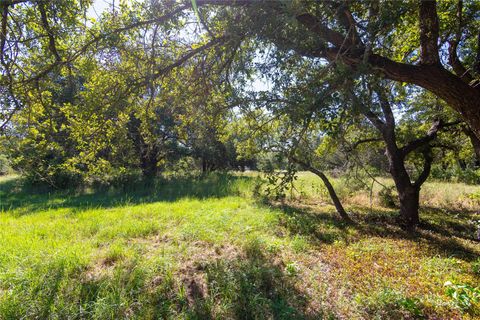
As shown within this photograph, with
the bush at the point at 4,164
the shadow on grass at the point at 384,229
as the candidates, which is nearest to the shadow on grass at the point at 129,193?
the bush at the point at 4,164

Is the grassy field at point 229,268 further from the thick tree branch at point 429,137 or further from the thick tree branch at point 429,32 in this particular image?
the thick tree branch at point 429,32

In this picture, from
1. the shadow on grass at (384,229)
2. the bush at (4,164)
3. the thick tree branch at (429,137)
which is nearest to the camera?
the shadow on grass at (384,229)

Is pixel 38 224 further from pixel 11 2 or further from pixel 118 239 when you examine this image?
pixel 11 2

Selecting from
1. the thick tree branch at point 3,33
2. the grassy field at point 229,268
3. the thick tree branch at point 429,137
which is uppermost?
the thick tree branch at point 3,33

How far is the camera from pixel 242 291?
2639 millimetres

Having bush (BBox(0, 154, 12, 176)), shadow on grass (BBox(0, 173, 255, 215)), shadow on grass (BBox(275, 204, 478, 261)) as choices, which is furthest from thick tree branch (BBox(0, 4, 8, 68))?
shadow on grass (BBox(0, 173, 255, 215))

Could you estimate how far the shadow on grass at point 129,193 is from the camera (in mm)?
8211

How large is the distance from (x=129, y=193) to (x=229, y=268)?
8349 mm

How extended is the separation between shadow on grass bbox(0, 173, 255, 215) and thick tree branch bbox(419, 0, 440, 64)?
277 inches

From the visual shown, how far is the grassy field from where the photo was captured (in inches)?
92.3

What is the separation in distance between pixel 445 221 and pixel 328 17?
6.82 m

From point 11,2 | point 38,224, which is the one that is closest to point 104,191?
point 38,224

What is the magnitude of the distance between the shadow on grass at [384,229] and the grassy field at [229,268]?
0.14 ft

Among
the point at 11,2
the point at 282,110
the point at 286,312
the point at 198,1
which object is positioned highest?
the point at 198,1
